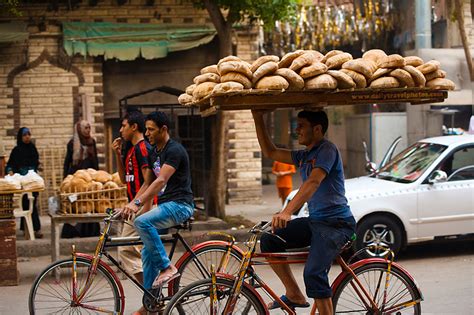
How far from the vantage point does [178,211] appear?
7172mm

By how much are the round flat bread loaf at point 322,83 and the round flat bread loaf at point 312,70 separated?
0.09ft

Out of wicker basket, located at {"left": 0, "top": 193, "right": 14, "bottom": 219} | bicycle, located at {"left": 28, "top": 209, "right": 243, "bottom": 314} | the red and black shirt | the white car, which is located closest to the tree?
the white car

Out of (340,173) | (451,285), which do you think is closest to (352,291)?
(340,173)

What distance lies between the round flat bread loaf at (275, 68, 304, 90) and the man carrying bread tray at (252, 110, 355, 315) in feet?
1.23

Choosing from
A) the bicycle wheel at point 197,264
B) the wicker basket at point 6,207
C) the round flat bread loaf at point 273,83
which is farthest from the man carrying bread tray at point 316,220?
the wicker basket at point 6,207

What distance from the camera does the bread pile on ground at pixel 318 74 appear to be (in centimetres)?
596

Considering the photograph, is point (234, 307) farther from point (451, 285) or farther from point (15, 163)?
point (15, 163)

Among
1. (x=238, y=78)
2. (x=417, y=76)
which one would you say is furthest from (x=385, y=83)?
(x=238, y=78)

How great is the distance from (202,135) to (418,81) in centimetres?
864

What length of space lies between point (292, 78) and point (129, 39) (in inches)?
408

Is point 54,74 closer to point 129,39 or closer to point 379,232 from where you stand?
point 129,39

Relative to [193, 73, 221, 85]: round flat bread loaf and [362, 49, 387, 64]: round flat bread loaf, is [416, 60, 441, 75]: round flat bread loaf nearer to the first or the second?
[362, 49, 387, 64]: round flat bread loaf

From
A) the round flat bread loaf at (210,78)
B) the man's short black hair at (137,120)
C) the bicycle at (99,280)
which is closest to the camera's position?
the round flat bread loaf at (210,78)

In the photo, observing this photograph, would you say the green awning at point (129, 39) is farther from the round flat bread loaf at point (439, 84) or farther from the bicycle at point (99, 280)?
the round flat bread loaf at point (439, 84)
